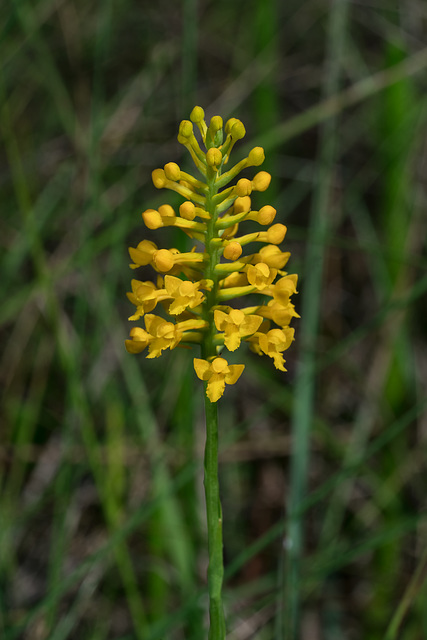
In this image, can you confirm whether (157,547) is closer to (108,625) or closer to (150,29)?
(108,625)

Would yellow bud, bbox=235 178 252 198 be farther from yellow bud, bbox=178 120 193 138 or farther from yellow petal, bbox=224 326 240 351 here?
yellow petal, bbox=224 326 240 351

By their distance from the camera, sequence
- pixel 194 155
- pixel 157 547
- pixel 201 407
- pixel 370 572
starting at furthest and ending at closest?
pixel 201 407, pixel 370 572, pixel 157 547, pixel 194 155

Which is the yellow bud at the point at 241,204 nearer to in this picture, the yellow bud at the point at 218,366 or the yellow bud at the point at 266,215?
the yellow bud at the point at 266,215

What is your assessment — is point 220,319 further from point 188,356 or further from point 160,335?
point 188,356

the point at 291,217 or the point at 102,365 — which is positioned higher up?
the point at 291,217

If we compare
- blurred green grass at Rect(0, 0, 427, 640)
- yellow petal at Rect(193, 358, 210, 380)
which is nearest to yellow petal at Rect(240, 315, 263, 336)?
yellow petal at Rect(193, 358, 210, 380)

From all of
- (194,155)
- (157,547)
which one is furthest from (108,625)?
(194,155)

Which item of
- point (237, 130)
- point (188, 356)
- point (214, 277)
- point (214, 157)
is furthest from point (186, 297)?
point (188, 356)
